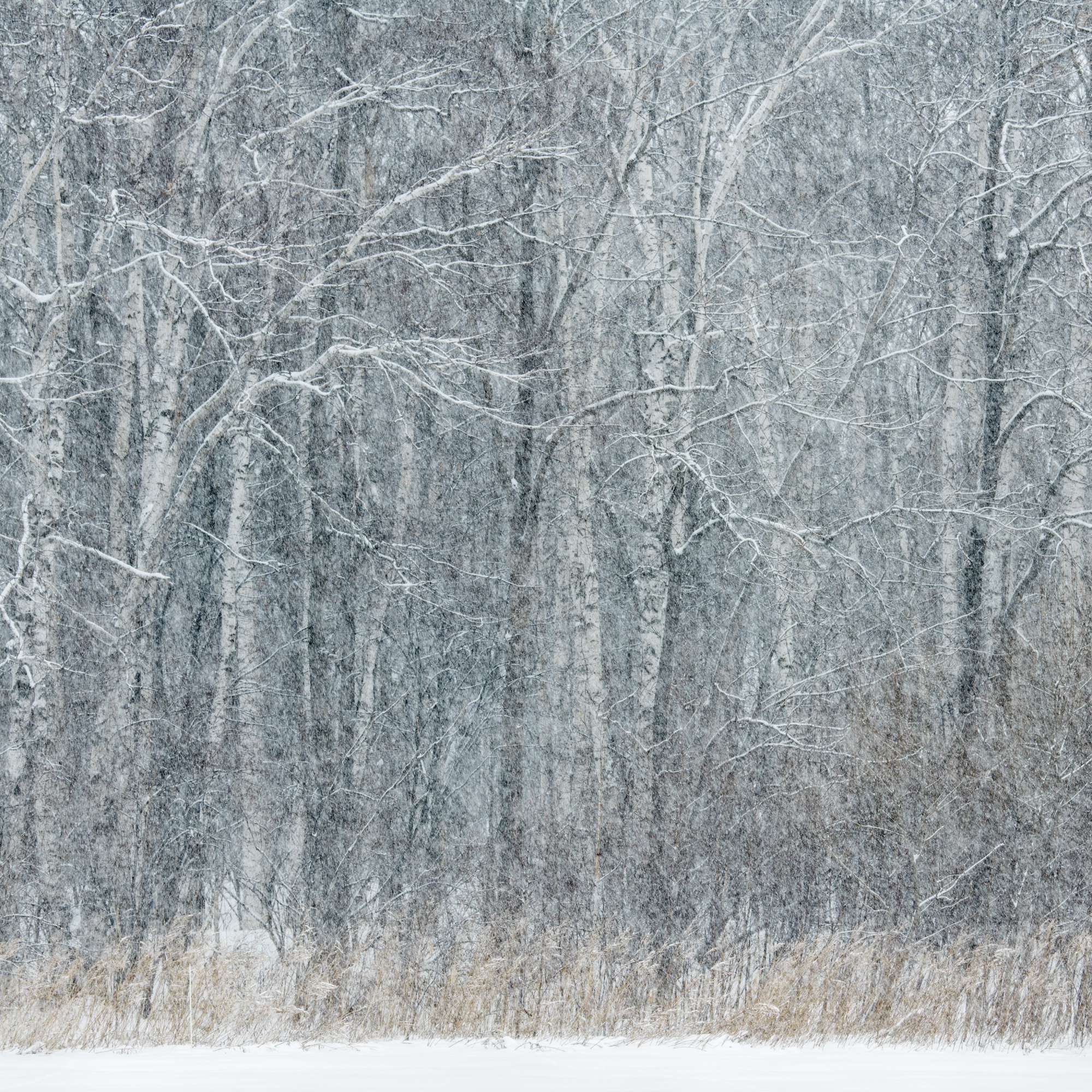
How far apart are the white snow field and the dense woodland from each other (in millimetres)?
2441

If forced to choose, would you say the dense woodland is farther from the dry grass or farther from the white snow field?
the white snow field

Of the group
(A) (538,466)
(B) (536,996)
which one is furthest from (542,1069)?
(A) (538,466)

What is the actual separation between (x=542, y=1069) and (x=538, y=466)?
738cm

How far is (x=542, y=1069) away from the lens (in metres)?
8.52

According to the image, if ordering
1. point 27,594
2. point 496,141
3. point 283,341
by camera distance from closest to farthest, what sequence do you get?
point 27,594 → point 496,141 → point 283,341

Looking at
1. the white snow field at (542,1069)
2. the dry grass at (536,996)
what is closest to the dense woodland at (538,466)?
the dry grass at (536,996)

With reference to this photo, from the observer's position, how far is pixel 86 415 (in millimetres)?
16828

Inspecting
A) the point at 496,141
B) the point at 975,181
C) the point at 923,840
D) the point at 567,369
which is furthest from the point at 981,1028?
the point at 975,181

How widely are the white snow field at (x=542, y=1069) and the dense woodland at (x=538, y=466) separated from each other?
2441 mm

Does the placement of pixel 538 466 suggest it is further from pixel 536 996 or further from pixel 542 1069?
pixel 542 1069

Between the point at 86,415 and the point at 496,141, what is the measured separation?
21.2 ft

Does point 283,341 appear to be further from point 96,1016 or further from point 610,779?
point 96,1016

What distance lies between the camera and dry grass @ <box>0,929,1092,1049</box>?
9547mm

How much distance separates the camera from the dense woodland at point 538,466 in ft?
38.9
